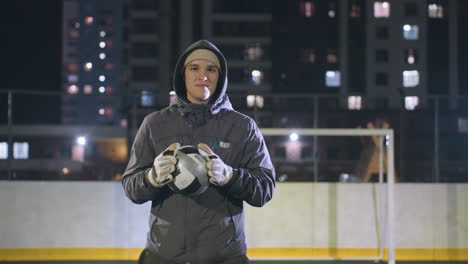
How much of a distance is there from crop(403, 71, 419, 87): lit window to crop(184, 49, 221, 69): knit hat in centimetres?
3955

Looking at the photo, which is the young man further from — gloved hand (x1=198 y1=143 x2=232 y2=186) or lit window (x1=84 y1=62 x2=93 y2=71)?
lit window (x1=84 y1=62 x2=93 y2=71)

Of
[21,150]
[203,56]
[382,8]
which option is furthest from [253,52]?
[203,56]

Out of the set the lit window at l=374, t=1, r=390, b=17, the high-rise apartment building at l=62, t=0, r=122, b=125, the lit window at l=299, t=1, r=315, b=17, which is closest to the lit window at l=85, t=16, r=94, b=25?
the high-rise apartment building at l=62, t=0, r=122, b=125

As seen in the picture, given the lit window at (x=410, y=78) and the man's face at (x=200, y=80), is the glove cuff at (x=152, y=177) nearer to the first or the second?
the man's face at (x=200, y=80)

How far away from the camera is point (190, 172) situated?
6.45ft

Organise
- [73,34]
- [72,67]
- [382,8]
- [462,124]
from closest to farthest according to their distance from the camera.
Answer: [462,124] < [382,8] < [72,67] < [73,34]

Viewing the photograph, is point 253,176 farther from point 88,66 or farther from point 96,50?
point 96,50

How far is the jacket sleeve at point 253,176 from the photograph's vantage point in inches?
81.0

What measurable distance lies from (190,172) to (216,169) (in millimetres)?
90

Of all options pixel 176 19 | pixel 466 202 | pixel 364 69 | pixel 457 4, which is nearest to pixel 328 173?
pixel 466 202

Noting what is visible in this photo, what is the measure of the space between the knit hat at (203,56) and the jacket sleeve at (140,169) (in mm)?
316

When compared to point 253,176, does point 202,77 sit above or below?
above

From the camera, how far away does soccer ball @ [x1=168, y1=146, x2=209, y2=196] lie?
1.97 meters

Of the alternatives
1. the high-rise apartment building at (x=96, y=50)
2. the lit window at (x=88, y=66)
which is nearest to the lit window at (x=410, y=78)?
the high-rise apartment building at (x=96, y=50)
